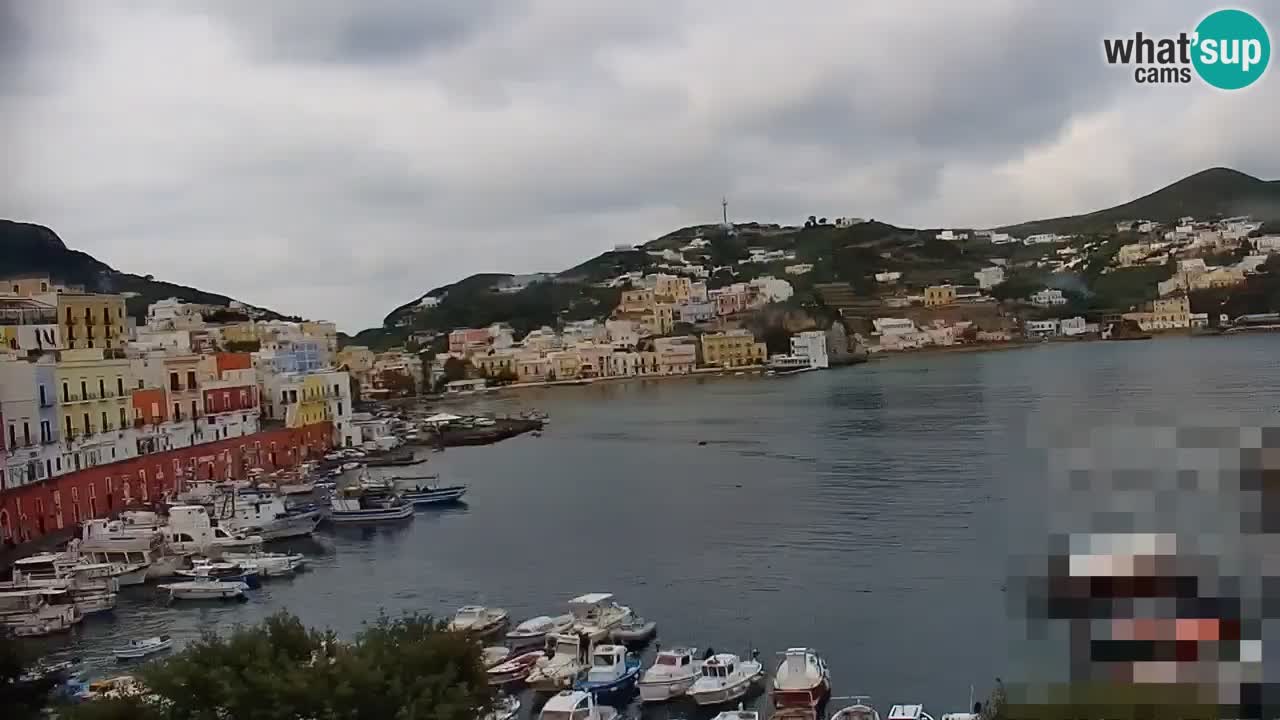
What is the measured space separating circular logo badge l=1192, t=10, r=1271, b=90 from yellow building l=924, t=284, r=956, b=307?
7223 mm

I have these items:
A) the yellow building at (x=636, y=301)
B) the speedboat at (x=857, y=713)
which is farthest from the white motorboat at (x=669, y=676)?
the yellow building at (x=636, y=301)

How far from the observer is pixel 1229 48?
4484 millimetres

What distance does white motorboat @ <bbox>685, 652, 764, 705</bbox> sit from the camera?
3938mm

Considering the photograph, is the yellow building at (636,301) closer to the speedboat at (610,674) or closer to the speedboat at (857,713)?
the speedboat at (610,674)

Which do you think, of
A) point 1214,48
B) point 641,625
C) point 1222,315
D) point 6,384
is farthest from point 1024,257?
point 6,384

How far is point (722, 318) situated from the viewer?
1187 centimetres

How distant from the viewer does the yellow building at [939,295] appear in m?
11.8

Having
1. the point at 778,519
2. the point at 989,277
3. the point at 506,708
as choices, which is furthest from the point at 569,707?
the point at 989,277

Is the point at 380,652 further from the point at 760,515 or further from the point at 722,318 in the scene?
the point at 722,318

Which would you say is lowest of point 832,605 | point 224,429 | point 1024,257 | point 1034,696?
point 832,605

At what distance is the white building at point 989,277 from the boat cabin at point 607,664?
26.4 feet

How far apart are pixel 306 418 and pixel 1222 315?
6.99 meters

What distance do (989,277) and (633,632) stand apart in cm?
782

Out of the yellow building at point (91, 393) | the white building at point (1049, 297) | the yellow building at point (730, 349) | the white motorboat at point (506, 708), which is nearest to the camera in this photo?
the white motorboat at point (506, 708)
